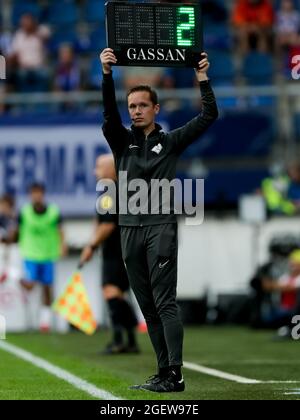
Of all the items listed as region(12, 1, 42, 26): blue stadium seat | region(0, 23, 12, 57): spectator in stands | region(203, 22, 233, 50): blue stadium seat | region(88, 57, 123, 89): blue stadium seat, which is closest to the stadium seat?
region(203, 22, 233, 50): blue stadium seat

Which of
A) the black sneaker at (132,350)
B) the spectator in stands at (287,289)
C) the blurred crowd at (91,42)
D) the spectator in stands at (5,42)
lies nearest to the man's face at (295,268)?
the spectator in stands at (287,289)

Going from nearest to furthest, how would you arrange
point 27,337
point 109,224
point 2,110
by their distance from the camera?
1. point 109,224
2. point 27,337
3. point 2,110

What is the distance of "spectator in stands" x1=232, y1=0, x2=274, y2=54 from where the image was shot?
22.6 m

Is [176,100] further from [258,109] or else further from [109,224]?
[109,224]

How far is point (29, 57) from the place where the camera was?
22625 millimetres

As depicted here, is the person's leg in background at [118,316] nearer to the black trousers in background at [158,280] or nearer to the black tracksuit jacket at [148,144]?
the black trousers in background at [158,280]

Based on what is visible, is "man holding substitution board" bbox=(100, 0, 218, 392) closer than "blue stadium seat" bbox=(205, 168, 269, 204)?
Yes

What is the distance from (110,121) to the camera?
8.82 meters

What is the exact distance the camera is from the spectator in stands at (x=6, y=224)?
19734 millimetres

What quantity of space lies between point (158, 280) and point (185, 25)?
1.82m

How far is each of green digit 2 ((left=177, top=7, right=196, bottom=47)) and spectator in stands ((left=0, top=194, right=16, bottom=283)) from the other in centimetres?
1102

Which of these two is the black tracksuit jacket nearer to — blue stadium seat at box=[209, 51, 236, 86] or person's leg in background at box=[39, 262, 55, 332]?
person's leg in background at box=[39, 262, 55, 332]

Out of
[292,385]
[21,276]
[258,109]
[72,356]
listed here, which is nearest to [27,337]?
[21,276]
